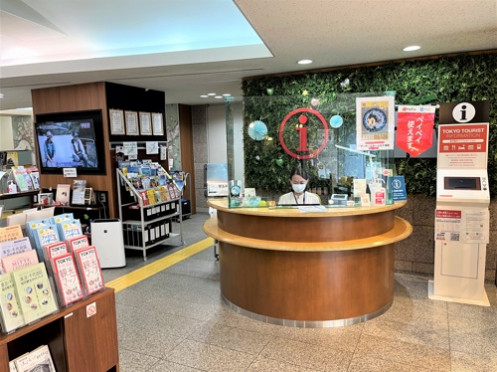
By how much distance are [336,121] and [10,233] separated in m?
2.96

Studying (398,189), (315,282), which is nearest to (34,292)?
(315,282)

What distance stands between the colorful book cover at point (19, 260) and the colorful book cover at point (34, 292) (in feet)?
0.14

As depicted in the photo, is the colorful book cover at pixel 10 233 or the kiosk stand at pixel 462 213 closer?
the colorful book cover at pixel 10 233

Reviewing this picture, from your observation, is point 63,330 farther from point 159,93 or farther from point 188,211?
point 188,211

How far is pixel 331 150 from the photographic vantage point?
3.70m

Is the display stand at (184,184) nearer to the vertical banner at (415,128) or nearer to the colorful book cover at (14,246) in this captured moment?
the vertical banner at (415,128)

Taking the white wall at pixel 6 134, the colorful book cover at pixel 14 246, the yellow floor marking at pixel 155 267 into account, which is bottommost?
the yellow floor marking at pixel 155 267

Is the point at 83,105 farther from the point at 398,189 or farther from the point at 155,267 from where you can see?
the point at 398,189

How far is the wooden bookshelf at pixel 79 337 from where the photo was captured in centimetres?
189

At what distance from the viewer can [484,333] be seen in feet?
10.6

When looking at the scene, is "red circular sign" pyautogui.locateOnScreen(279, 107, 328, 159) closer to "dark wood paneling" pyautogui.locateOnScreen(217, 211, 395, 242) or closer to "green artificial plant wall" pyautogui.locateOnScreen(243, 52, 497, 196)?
"green artificial plant wall" pyautogui.locateOnScreen(243, 52, 497, 196)

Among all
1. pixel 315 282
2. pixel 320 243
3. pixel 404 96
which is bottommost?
pixel 315 282

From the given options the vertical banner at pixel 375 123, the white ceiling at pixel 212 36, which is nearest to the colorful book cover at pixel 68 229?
the white ceiling at pixel 212 36

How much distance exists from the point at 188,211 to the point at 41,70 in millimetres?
4541
